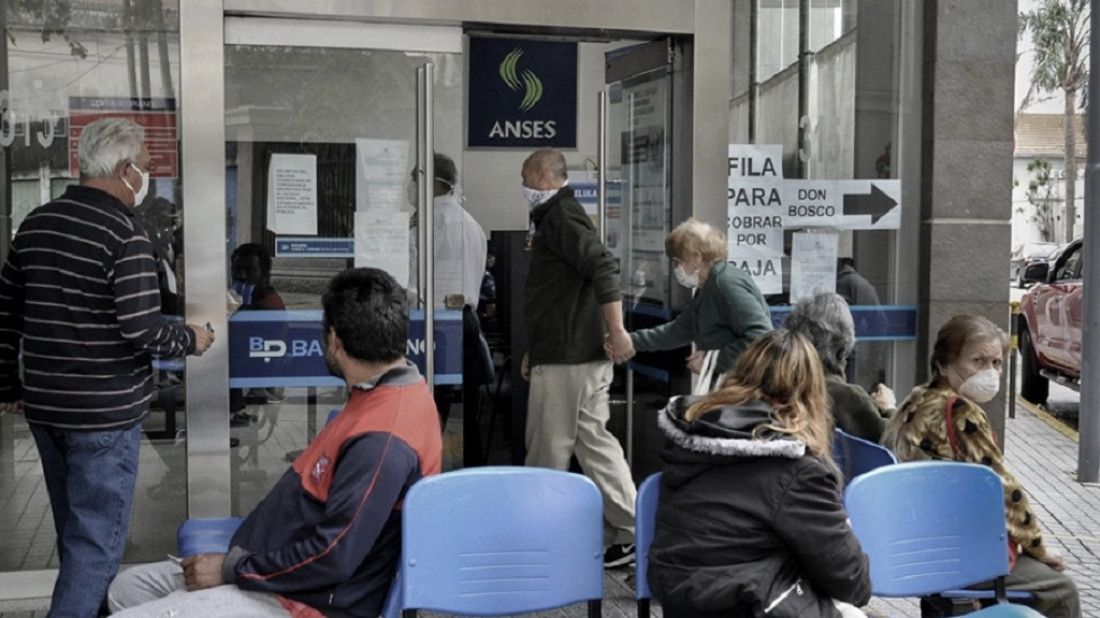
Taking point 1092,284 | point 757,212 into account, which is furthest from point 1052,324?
point 757,212

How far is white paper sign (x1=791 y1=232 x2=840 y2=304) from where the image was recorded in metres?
6.81

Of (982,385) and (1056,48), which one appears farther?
(1056,48)

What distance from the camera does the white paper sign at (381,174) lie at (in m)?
5.96

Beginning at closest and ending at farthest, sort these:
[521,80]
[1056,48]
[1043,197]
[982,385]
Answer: [982,385] → [521,80] → [1056,48] → [1043,197]

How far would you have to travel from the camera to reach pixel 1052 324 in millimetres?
12578

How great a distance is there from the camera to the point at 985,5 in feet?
22.3

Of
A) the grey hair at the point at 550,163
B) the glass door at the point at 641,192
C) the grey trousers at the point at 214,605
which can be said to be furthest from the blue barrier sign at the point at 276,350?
the grey trousers at the point at 214,605

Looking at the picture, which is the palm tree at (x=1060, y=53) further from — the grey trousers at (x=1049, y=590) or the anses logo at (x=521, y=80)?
the grey trousers at (x=1049, y=590)

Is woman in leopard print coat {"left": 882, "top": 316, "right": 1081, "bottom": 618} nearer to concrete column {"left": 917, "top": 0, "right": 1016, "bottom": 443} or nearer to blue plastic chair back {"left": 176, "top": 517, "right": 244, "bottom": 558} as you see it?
blue plastic chair back {"left": 176, "top": 517, "right": 244, "bottom": 558}

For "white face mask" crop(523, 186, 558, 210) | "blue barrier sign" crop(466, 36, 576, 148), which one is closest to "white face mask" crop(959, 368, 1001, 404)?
"white face mask" crop(523, 186, 558, 210)

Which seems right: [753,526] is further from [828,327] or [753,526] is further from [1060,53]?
[1060,53]

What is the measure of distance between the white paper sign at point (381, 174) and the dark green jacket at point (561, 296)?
62cm

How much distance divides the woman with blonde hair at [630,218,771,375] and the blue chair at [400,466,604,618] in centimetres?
182

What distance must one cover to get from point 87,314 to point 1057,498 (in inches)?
249
